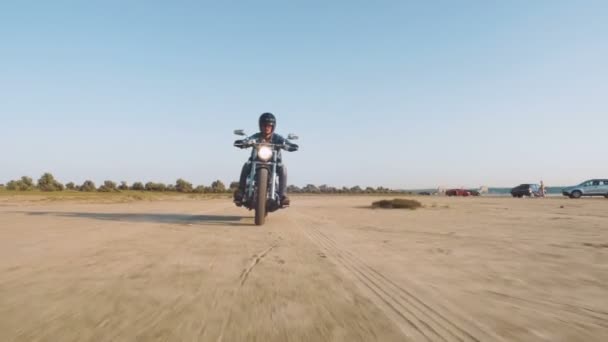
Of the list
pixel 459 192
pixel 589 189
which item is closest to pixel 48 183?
pixel 459 192

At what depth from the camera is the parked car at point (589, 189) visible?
31.2 metres

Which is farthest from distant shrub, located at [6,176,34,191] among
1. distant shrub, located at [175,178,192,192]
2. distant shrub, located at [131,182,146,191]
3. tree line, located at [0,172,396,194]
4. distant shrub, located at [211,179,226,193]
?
distant shrub, located at [211,179,226,193]

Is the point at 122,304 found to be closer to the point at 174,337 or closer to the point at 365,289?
the point at 174,337

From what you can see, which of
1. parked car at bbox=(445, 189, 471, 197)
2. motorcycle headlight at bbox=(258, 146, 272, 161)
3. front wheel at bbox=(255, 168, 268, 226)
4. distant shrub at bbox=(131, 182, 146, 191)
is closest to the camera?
front wheel at bbox=(255, 168, 268, 226)

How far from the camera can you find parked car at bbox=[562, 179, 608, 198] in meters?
31.2

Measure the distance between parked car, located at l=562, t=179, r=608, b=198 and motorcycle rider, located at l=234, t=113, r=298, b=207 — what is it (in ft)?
112

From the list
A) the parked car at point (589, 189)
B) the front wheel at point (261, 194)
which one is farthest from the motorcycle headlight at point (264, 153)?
the parked car at point (589, 189)

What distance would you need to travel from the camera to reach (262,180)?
26.3ft

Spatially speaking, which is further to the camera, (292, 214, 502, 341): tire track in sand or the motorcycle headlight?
the motorcycle headlight

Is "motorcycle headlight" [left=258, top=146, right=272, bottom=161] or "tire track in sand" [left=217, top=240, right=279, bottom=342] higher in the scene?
"motorcycle headlight" [left=258, top=146, right=272, bottom=161]

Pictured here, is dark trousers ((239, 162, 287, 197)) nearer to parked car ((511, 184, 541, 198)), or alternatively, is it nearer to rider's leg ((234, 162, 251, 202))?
rider's leg ((234, 162, 251, 202))

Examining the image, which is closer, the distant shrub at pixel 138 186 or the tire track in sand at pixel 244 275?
the tire track in sand at pixel 244 275

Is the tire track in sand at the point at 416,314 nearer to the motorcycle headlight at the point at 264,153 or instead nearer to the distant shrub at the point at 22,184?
the motorcycle headlight at the point at 264,153

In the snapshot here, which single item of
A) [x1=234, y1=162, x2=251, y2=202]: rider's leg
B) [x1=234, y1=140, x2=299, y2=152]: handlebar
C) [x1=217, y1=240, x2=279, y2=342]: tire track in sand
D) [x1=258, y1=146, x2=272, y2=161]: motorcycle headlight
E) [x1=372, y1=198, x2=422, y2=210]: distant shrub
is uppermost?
[x1=234, y1=140, x2=299, y2=152]: handlebar
